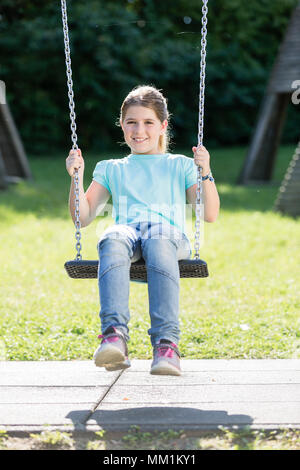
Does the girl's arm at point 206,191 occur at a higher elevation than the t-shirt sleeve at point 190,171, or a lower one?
lower

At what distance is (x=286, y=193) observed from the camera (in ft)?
33.5

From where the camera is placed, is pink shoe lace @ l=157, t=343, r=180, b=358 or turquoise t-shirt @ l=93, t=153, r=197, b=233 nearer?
pink shoe lace @ l=157, t=343, r=180, b=358

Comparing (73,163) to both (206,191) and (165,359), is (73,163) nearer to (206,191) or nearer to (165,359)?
(206,191)

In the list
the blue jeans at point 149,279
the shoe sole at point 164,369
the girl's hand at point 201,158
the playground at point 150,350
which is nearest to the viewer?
the playground at point 150,350

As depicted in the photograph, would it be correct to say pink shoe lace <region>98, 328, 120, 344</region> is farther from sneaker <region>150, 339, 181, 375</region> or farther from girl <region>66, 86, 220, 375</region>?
Answer: sneaker <region>150, 339, 181, 375</region>

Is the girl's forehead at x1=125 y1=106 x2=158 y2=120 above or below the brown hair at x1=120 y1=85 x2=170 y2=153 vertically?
below

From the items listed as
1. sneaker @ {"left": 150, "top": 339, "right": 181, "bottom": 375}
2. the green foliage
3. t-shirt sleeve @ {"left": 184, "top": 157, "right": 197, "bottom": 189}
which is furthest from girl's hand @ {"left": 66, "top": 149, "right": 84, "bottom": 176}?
the green foliage

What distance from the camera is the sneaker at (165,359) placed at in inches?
115

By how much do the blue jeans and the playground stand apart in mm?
368

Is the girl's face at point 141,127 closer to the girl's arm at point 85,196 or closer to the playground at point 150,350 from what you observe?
the girl's arm at point 85,196

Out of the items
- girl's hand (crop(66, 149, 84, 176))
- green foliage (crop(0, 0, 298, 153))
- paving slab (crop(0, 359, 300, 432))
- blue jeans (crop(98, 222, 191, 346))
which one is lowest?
paving slab (crop(0, 359, 300, 432))

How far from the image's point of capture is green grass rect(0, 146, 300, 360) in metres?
4.33

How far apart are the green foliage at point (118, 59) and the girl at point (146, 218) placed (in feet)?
54.4

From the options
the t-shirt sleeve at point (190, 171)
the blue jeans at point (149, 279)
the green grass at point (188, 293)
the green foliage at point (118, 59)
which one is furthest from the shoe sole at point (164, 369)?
the green foliage at point (118, 59)
